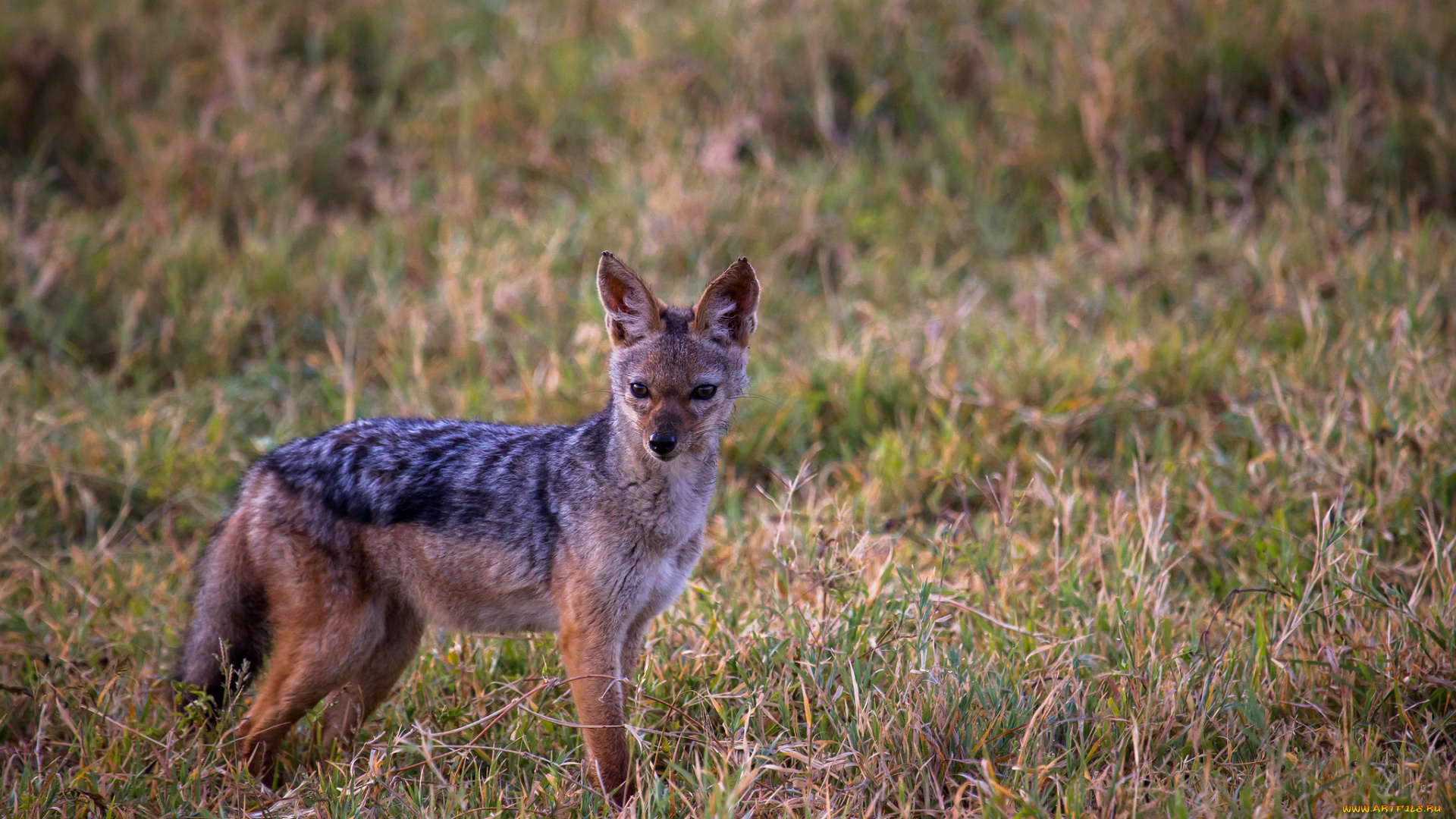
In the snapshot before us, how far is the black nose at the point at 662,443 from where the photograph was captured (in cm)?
378

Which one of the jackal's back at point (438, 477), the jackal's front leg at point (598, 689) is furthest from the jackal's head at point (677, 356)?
the jackal's front leg at point (598, 689)

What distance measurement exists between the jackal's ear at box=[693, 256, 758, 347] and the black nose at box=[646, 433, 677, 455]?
56cm

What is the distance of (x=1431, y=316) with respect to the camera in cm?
609

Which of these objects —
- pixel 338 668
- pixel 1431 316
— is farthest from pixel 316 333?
pixel 1431 316

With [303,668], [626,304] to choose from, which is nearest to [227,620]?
[303,668]

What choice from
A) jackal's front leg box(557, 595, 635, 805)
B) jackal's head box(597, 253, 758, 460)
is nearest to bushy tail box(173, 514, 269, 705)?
jackal's front leg box(557, 595, 635, 805)

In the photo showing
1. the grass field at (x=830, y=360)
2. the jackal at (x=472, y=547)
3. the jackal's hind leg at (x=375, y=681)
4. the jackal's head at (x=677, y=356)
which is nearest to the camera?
the grass field at (x=830, y=360)

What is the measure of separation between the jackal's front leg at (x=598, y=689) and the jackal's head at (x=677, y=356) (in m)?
0.56

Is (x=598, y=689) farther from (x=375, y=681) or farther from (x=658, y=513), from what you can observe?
(x=375, y=681)

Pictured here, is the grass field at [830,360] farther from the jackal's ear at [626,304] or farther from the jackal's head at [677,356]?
the jackal's ear at [626,304]

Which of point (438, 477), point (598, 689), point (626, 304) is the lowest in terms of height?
point (598, 689)

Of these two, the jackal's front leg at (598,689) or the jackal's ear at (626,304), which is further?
the jackal's ear at (626,304)

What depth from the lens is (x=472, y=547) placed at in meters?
3.95

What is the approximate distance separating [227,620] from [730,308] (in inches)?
79.1
